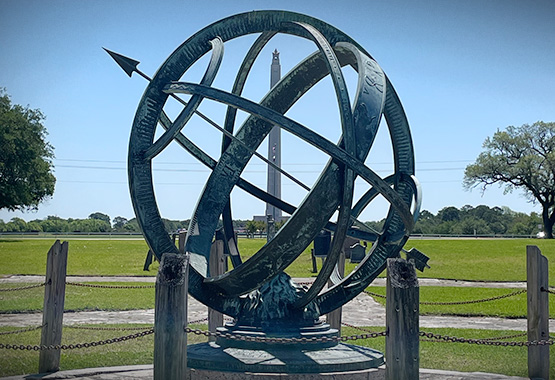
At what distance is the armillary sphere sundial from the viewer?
6566mm

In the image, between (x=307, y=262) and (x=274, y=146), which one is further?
(x=274, y=146)

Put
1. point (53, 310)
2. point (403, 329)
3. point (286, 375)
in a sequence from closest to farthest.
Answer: point (403, 329) → point (286, 375) → point (53, 310)

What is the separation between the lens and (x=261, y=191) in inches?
331

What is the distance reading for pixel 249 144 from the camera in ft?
28.2

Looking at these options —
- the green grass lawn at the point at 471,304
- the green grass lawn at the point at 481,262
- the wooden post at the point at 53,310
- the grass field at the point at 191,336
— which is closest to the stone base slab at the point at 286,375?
the wooden post at the point at 53,310

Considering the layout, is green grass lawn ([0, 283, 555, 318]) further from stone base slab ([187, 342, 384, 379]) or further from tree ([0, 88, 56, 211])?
tree ([0, 88, 56, 211])

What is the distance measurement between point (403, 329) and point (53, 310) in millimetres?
4860

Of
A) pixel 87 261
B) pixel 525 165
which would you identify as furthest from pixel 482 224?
pixel 87 261

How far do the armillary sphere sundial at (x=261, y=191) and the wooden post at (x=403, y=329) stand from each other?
1482 mm

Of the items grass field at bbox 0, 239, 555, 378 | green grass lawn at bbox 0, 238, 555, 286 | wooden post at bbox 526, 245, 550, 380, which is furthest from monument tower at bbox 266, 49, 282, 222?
wooden post at bbox 526, 245, 550, 380

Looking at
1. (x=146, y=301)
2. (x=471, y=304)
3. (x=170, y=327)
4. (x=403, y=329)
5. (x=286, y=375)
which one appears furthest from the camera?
(x=471, y=304)

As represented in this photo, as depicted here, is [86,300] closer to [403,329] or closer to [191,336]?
[191,336]

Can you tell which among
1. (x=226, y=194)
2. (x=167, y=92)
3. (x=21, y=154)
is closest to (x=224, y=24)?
(x=167, y=92)

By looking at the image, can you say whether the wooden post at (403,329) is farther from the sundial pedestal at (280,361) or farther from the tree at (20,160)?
the tree at (20,160)
